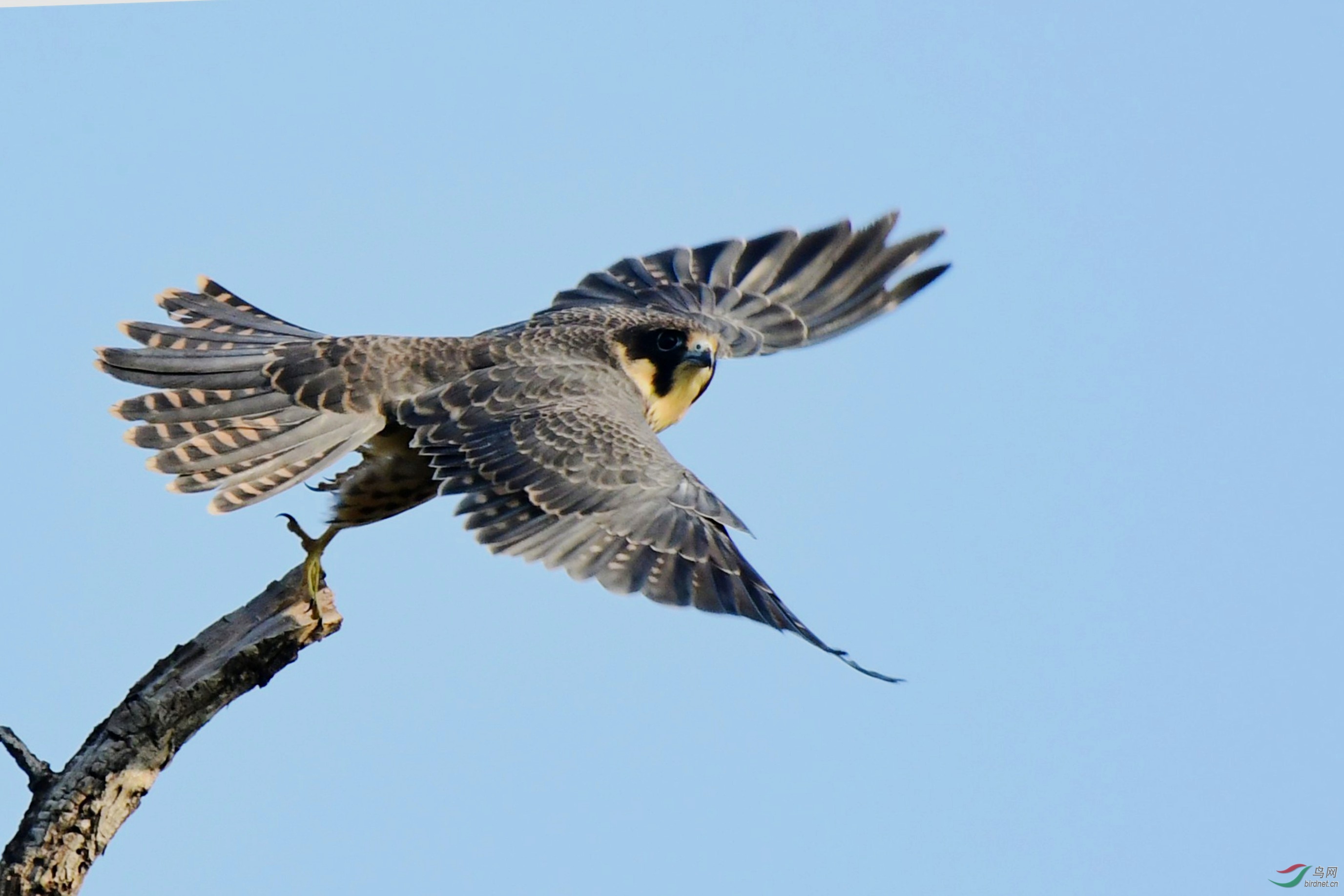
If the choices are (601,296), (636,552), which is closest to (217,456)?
(636,552)

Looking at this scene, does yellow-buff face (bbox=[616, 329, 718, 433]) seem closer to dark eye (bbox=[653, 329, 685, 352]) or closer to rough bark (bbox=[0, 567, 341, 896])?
dark eye (bbox=[653, 329, 685, 352])

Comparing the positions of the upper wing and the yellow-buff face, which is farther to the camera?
the upper wing

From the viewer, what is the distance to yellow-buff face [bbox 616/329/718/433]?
266 inches

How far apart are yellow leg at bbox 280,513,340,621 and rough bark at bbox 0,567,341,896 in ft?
0.35

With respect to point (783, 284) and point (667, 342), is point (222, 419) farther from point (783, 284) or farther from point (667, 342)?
point (783, 284)

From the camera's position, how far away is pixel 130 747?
4930 mm

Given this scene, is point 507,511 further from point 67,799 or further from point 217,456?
point 67,799

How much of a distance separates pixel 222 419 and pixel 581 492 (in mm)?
1561

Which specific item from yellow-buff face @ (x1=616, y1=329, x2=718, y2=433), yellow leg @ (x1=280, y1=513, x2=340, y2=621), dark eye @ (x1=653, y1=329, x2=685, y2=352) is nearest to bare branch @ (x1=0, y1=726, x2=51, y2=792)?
yellow leg @ (x1=280, y1=513, x2=340, y2=621)

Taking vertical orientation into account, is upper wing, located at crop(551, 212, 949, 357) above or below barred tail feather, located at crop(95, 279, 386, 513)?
above

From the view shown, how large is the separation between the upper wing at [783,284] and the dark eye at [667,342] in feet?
3.39

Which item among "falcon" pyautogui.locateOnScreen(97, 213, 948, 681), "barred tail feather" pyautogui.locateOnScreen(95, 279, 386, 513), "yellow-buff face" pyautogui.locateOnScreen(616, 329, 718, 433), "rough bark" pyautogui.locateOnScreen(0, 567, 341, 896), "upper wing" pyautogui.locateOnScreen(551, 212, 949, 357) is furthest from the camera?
"upper wing" pyautogui.locateOnScreen(551, 212, 949, 357)

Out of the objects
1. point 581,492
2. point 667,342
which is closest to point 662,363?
point 667,342

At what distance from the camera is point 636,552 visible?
5332 mm
